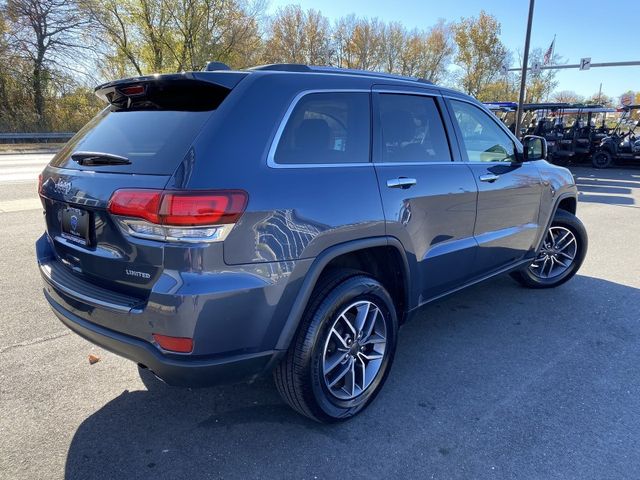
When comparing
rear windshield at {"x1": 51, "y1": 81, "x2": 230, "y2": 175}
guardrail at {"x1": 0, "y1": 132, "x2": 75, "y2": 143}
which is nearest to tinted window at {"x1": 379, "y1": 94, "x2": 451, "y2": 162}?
rear windshield at {"x1": 51, "y1": 81, "x2": 230, "y2": 175}

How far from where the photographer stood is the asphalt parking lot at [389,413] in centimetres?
231

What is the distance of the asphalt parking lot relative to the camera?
91.1 inches

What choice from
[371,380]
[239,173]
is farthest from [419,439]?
[239,173]

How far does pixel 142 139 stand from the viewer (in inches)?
90.4

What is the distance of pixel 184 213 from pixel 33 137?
88.0 ft

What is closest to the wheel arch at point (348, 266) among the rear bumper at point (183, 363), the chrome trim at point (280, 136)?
the rear bumper at point (183, 363)

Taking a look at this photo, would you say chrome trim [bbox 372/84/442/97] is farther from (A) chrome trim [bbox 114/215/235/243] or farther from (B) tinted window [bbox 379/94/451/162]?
(A) chrome trim [bbox 114/215/235/243]

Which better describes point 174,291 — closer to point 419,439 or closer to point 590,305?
point 419,439

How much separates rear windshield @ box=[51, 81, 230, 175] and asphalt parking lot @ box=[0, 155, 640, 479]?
1.43 meters

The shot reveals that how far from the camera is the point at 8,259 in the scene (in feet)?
17.1

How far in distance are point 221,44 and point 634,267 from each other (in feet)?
108

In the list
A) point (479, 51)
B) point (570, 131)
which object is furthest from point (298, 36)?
point (570, 131)

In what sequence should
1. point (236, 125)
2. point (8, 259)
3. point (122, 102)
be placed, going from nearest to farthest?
point (236, 125)
point (122, 102)
point (8, 259)

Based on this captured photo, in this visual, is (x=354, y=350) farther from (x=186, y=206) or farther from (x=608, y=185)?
(x=608, y=185)
